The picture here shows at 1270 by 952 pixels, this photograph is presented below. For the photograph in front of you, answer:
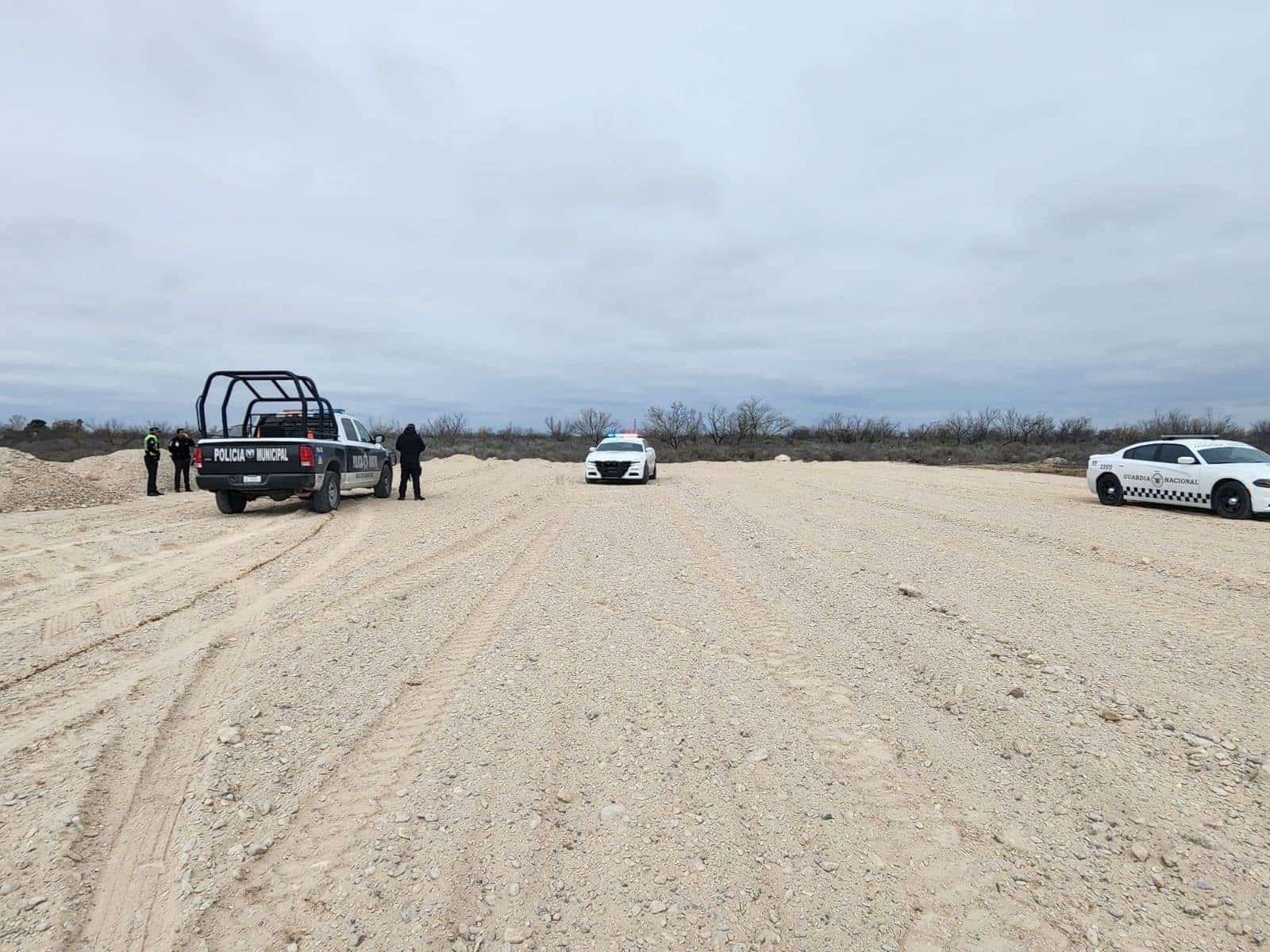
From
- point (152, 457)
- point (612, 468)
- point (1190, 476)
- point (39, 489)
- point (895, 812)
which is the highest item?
point (152, 457)

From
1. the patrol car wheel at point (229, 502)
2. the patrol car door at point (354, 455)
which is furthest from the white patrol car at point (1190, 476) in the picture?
the patrol car wheel at point (229, 502)

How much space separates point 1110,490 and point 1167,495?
1289 millimetres

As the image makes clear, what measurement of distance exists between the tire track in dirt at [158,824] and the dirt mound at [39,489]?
12.8 meters

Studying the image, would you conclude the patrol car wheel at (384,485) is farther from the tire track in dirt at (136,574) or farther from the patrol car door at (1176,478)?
the patrol car door at (1176,478)

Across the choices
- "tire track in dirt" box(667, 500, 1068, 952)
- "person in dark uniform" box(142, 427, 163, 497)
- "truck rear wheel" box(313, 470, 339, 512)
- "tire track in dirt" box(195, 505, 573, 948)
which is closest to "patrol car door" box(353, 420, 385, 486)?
"truck rear wheel" box(313, 470, 339, 512)

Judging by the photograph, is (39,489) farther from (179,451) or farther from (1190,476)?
(1190,476)

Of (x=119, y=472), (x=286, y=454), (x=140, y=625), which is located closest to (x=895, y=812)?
(x=140, y=625)

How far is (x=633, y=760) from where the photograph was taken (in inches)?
134

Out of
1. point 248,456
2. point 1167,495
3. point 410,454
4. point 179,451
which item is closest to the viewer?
point 248,456

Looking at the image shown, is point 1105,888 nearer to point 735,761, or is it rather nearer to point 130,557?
point 735,761

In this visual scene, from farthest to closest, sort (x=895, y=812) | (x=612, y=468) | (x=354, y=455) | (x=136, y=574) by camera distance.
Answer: (x=612, y=468) → (x=354, y=455) → (x=136, y=574) → (x=895, y=812)

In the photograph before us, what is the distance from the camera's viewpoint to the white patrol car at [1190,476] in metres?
12.0

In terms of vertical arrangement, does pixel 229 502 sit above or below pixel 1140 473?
Answer: below

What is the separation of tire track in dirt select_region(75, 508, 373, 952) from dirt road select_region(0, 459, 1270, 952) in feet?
0.05
